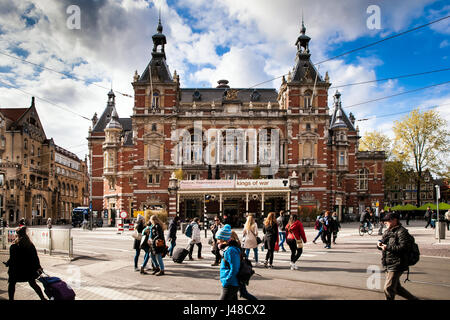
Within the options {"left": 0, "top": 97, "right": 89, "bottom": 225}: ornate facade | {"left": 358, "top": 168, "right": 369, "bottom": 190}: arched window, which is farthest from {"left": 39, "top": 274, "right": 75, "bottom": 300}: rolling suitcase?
{"left": 358, "top": 168, "right": 369, "bottom": 190}: arched window

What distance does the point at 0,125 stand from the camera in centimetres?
4528

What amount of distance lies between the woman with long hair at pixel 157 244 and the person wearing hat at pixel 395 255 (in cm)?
586

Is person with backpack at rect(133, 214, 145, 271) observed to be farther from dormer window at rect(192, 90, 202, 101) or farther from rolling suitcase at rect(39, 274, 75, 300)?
dormer window at rect(192, 90, 202, 101)

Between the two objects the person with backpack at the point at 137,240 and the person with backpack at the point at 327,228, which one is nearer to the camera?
the person with backpack at the point at 137,240

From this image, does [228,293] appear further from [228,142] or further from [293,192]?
[228,142]

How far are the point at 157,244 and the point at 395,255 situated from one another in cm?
609

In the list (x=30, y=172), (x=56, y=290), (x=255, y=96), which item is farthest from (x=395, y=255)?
(x=30, y=172)

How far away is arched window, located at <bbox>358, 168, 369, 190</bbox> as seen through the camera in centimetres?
5178

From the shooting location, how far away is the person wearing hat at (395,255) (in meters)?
5.93

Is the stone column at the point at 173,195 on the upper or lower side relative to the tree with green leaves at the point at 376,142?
lower

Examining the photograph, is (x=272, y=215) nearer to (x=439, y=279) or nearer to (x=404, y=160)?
(x=439, y=279)

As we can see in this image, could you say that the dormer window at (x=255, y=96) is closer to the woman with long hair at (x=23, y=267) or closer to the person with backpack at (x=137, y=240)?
the person with backpack at (x=137, y=240)

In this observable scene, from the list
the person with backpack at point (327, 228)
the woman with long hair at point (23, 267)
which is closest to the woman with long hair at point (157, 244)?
the woman with long hair at point (23, 267)

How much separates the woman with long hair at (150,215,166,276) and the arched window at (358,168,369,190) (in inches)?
1882
